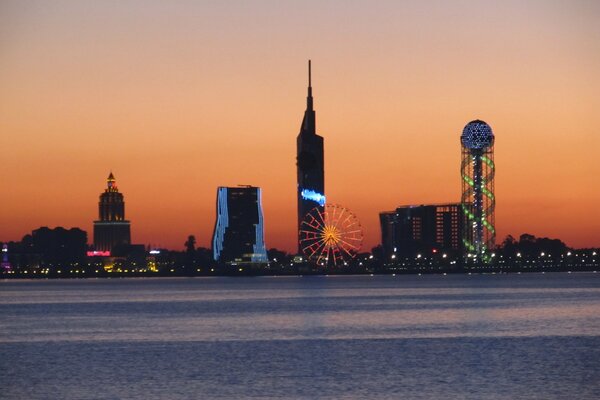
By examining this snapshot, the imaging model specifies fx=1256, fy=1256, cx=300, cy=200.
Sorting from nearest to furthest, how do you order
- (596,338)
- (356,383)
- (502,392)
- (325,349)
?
(502,392)
(356,383)
(325,349)
(596,338)

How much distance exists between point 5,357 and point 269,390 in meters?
22.0

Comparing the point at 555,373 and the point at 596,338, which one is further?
the point at 596,338

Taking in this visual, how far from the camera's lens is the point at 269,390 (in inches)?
2167

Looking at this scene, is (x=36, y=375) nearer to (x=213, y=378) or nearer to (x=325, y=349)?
(x=213, y=378)

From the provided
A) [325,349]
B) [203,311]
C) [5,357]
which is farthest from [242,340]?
[203,311]

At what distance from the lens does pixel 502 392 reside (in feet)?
178

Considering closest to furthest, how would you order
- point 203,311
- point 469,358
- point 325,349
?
point 469,358 → point 325,349 → point 203,311

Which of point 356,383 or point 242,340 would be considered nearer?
point 356,383

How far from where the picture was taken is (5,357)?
70875 mm

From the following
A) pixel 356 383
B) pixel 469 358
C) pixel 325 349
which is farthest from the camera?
pixel 325 349

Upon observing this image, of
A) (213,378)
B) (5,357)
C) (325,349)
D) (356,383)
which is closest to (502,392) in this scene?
(356,383)

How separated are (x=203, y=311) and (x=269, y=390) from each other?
245ft

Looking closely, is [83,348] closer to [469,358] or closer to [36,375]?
[36,375]

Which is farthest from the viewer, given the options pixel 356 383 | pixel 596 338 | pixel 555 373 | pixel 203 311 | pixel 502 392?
pixel 203 311
